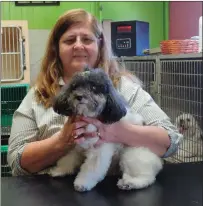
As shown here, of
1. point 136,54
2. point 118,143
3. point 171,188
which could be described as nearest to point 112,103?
point 118,143

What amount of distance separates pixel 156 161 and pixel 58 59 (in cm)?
66

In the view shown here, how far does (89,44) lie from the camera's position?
1479mm

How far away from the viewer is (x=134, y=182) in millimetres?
1195

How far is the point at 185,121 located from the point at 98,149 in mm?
1278

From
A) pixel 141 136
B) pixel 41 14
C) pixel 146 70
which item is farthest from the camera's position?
pixel 41 14

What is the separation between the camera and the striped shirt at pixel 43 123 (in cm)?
141

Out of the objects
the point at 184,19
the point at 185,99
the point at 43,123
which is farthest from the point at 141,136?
the point at 184,19

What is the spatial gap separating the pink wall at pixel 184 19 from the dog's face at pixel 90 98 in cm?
257

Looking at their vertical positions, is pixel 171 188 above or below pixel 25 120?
below

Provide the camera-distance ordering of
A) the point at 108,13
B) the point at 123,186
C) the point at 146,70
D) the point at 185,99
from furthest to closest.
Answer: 1. the point at 108,13
2. the point at 146,70
3. the point at 185,99
4. the point at 123,186

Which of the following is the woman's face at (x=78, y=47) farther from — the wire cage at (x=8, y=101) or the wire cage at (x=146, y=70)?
the wire cage at (x=8, y=101)

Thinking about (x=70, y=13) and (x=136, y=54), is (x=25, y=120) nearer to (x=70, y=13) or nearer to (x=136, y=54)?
(x=70, y=13)

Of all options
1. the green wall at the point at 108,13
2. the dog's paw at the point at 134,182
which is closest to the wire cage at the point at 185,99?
the dog's paw at the point at 134,182

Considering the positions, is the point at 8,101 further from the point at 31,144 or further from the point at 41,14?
the point at 31,144
